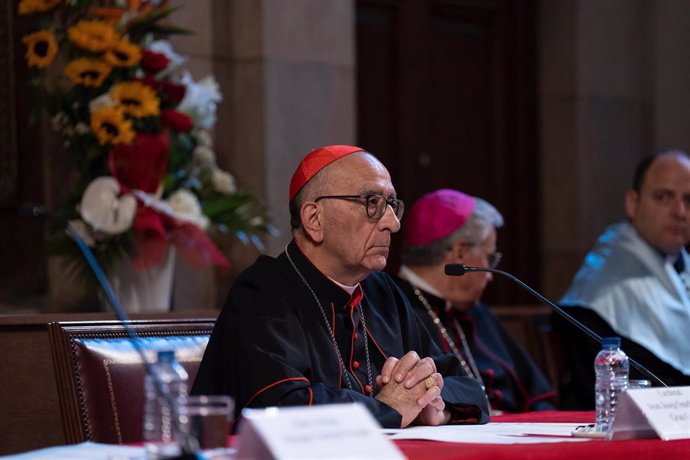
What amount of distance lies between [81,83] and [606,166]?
390 centimetres

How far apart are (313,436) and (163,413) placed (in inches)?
12.0

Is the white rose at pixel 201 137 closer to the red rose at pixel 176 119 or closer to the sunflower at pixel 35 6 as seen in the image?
the red rose at pixel 176 119

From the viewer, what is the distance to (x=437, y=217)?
5012mm

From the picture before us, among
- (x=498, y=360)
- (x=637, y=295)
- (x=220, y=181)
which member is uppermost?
(x=220, y=181)

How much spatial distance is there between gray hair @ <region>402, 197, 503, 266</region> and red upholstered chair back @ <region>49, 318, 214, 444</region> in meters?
1.84

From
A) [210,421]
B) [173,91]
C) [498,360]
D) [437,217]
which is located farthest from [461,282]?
[210,421]

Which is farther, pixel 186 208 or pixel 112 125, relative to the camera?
pixel 186 208

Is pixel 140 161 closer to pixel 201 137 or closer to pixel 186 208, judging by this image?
pixel 186 208

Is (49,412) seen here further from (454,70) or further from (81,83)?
(454,70)

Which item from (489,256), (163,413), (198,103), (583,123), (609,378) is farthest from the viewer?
(583,123)

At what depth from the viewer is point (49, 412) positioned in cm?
416

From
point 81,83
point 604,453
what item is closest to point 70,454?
point 604,453

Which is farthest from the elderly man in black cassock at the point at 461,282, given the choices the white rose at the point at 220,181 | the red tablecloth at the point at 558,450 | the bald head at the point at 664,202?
the red tablecloth at the point at 558,450

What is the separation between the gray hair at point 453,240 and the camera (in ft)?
16.3
